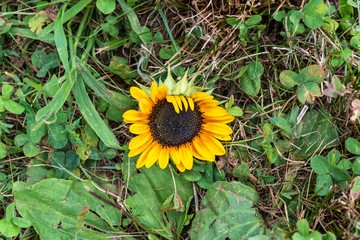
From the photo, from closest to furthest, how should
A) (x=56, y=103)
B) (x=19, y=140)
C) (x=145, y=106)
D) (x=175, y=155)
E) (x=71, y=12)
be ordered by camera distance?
(x=145, y=106) < (x=56, y=103) < (x=175, y=155) < (x=71, y=12) < (x=19, y=140)

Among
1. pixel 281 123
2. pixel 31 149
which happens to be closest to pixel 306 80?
pixel 281 123

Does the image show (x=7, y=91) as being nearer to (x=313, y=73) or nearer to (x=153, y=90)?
(x=153, y=90)

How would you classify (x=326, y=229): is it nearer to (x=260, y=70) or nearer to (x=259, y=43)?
(x=260, y=70)

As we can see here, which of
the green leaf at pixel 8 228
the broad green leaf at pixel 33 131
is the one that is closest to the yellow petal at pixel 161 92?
the broad green leaf at pixel 33 131

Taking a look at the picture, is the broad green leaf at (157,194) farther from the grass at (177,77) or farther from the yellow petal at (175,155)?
the yellow petal at (175,155)

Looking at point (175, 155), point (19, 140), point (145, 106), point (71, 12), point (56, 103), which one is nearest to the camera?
point (145, 106)

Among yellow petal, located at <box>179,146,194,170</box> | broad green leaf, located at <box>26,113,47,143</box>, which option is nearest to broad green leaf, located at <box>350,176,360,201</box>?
yellow petal, located at <box>179,146,194,170</box>

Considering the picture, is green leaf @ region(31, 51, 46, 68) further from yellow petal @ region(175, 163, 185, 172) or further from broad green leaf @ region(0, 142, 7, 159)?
yellow petal @ region(175, 163, 185, 172)

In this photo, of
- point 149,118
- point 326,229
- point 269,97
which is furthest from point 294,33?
point 326,229
